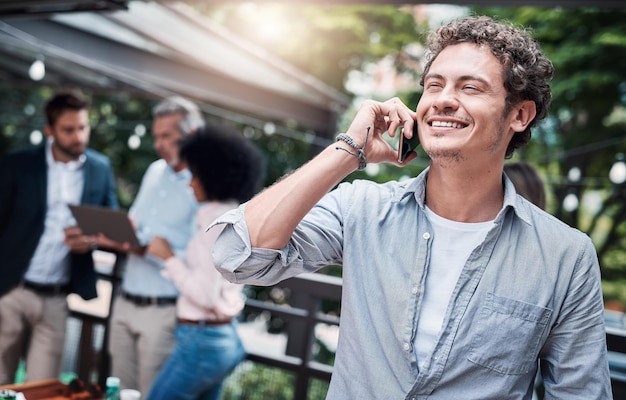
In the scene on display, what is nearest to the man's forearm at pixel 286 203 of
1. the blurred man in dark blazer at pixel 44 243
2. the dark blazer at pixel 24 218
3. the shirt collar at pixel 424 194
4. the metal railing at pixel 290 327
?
the shirt collar at pixel 424 194

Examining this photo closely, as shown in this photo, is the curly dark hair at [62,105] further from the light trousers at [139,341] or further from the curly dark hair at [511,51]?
the curly dark hair at [511,51]

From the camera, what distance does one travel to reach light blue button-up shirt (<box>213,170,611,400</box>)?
52.8 inches

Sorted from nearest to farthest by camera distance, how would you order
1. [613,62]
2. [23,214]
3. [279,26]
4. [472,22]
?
[472,22] → [23,214] → [613,62] → [279,26]

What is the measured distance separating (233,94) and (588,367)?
4.07 m

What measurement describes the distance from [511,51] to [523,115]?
161mm

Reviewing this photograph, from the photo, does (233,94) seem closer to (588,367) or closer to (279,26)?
(588,367)

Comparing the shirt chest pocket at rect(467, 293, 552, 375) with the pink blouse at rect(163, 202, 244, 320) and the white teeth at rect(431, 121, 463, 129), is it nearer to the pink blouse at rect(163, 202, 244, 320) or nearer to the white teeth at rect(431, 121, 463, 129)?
the white teeth at rect(431, 121, 463, 129)

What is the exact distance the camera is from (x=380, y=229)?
59.0 inches

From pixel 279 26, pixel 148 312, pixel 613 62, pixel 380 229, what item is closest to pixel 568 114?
pixel 613 62

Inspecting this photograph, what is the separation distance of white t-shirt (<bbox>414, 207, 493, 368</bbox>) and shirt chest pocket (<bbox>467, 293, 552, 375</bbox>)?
0.31 feet

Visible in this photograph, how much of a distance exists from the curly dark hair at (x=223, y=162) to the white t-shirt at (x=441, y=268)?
1330 millimetres

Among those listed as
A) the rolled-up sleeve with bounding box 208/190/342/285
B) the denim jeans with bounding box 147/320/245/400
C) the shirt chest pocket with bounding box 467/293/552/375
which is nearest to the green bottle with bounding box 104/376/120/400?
the denim jeans with bounding box 147/320/245/400

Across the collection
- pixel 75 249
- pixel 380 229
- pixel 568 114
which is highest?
pixel 568 114

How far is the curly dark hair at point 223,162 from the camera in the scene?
8.71 feet
